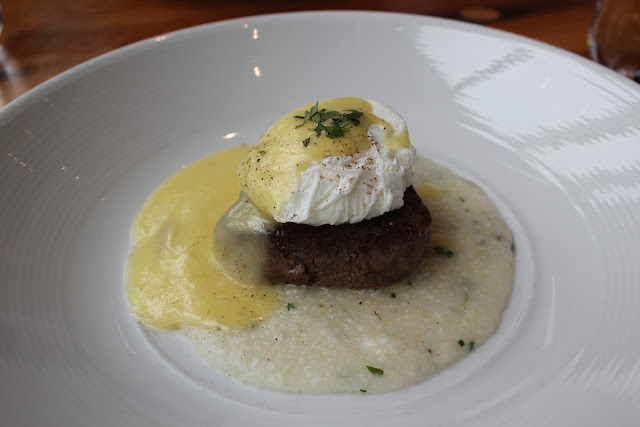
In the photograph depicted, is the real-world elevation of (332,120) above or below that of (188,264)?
above

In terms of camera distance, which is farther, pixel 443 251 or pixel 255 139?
pixel 255 139

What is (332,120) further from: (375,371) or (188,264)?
(375,371)

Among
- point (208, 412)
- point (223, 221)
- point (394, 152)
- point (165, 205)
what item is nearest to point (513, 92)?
point (394, 152)

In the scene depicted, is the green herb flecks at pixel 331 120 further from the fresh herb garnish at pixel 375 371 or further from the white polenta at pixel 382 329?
the fresh herb garnish at pixel 375 371

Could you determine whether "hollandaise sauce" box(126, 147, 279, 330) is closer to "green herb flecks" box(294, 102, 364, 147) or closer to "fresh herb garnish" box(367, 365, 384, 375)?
"fresh herb garnish" box(367, 365, 384, 375)

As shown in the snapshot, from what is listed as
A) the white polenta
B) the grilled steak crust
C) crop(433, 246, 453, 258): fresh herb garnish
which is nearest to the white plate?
the white polenta

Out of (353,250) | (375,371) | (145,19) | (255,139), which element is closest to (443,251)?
A: (353,250)
